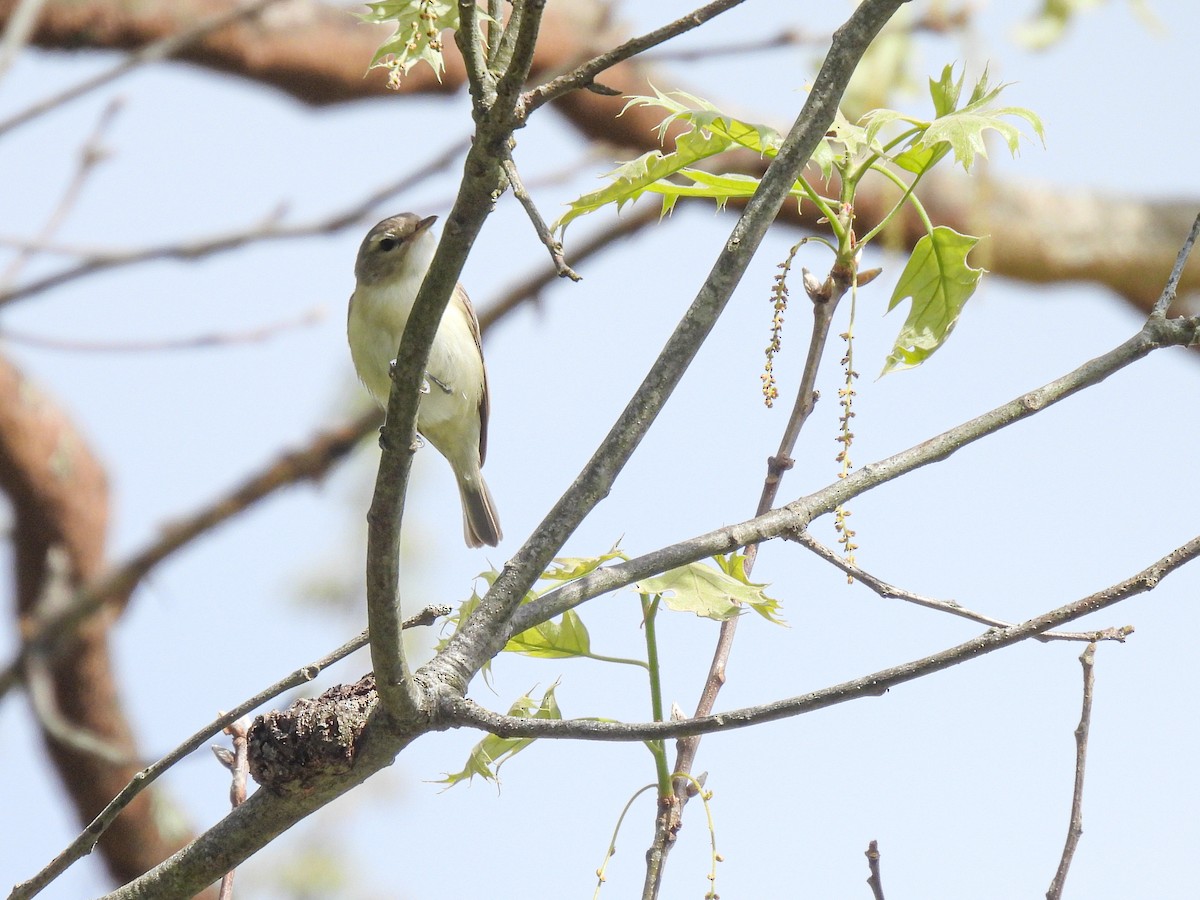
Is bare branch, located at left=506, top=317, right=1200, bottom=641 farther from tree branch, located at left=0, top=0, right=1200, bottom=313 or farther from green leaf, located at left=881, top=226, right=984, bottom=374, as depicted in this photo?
tree branch, located at left=0, top=0, right=1200, bottom=313

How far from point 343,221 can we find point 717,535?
1.50 m

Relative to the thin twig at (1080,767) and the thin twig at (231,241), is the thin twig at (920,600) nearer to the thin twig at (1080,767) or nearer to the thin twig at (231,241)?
the thin twig at (1080,767)

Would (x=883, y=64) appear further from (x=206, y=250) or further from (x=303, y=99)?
(x=303, y=99)

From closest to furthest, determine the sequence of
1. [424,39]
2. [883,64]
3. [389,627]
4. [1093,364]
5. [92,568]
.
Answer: [389,627]
[1093,364]
[424,39]
[883,64]
[92,568]

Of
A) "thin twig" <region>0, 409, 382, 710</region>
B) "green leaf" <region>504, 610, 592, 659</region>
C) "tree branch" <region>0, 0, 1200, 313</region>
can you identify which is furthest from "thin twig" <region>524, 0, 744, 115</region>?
"thin twig" <region>0, 409, 382, 710</region>

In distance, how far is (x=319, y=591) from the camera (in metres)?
8.10

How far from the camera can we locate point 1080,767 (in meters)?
1.40

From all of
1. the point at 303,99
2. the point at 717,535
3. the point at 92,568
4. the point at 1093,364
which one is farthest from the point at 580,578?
the point at 92,568

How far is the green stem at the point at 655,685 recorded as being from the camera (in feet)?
4.81

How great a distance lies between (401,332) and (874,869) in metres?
2.42

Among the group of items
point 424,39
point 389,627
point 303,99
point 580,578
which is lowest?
point 389,627

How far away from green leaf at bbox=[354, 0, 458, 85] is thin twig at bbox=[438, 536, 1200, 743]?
80 cm

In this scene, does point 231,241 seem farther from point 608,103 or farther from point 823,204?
point 608,103

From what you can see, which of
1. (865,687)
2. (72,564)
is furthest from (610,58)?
(72,564)
